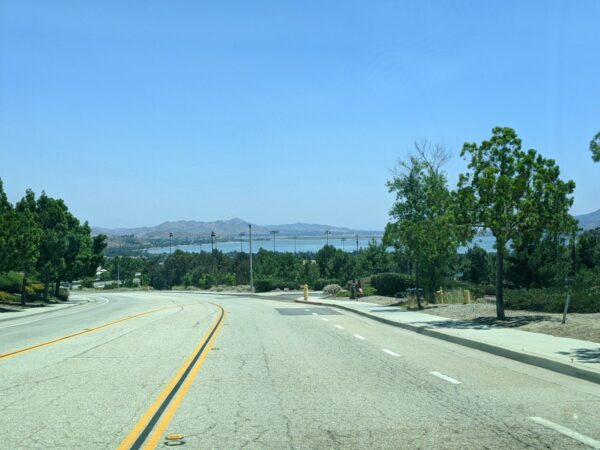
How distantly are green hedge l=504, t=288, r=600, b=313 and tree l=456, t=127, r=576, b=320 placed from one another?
2.57 metres

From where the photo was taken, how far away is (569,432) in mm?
7180

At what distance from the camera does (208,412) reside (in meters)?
8.40

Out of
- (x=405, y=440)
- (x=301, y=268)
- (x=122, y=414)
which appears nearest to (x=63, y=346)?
(x=122, y=414)

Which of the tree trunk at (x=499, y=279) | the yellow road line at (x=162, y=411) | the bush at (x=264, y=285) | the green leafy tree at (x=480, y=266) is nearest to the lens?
the yellow road line at (x=162, y=411)

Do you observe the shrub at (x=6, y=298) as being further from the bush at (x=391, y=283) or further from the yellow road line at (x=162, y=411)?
the yellow road line at (x=162, y=411)

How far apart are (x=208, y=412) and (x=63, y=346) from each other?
9648 mm

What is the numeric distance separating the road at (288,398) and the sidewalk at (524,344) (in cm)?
34

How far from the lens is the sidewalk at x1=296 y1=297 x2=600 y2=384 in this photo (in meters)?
11.3

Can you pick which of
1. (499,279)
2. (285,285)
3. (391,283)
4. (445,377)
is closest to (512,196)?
(499,279)

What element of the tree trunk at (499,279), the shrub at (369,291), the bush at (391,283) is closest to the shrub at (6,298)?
the shrub at (369,291)

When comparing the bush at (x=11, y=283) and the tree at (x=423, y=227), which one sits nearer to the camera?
the tree at (x=423, y=227)

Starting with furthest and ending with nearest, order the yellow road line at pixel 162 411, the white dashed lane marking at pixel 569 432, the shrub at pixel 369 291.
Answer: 1. the shrub at pixel 369 291
2. the yellow road line at pixel 162 411
3. the white dashed lane marking at pixel 569 432

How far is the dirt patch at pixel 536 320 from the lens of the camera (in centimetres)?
1605

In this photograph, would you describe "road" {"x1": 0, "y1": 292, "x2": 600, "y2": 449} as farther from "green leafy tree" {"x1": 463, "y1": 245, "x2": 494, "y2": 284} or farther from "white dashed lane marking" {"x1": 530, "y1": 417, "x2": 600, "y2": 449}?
"green leafy tree" {"x1": 463, "y1": 245, "x2": 494, "y2": 284}
